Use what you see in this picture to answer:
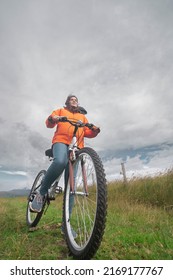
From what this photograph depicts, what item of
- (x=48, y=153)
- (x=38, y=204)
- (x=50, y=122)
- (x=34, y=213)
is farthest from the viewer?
(x=34, y=213)

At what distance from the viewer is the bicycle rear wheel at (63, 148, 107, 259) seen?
8.33ft

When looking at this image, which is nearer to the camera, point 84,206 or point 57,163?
point 84,206

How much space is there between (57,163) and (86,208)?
966 mm

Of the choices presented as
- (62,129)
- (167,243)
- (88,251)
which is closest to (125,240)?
(167,243)

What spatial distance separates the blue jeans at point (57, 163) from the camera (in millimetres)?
3887

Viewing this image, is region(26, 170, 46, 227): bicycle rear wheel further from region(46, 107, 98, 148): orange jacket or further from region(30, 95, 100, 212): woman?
region(46, 107, 98, 148): orange jacket

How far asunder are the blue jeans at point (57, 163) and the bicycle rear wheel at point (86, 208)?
1.29 ft

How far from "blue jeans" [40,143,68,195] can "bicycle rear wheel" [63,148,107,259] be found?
15.5 inches

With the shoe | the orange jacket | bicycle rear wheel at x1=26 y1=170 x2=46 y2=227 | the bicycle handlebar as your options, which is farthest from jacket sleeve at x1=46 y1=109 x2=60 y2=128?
bicycle rear wheel at x1=26 y1=170 x2=46 y2=227

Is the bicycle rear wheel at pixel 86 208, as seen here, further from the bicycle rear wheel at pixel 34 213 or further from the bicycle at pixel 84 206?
the bicycle rear wheel at pixel 34 213

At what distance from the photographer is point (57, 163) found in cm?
387

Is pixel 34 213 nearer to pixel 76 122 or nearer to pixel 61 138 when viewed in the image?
pixel 61 138

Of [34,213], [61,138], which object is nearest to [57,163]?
[61,138]
